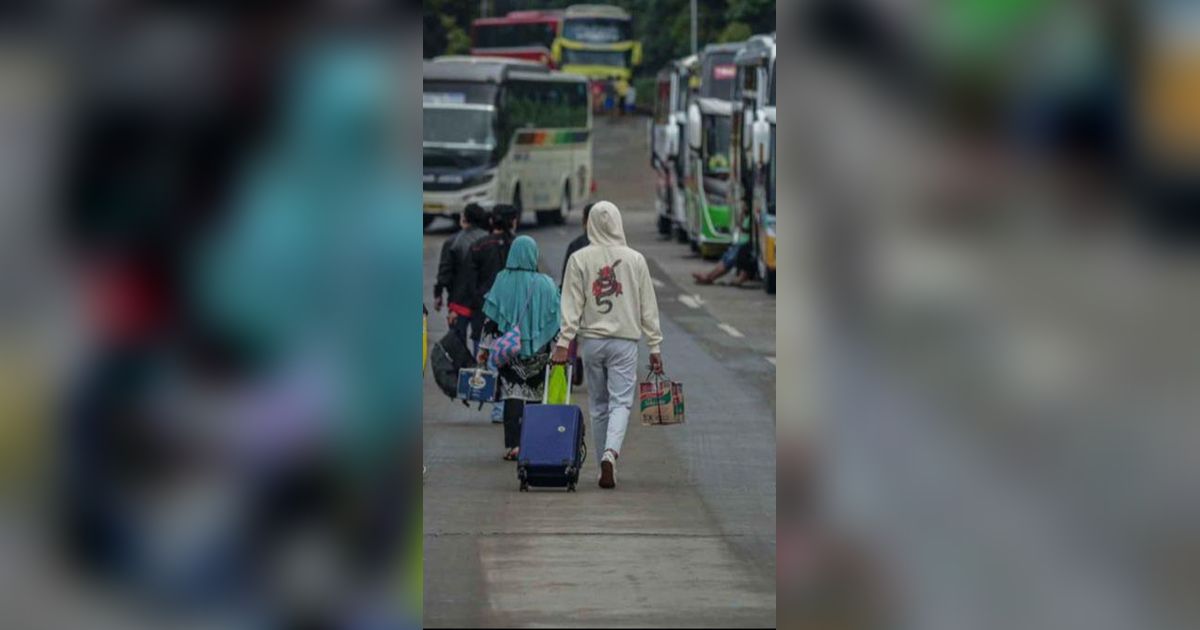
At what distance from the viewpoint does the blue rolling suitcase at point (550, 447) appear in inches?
440

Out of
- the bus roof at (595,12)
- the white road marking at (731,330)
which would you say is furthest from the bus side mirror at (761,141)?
the bus roof at (595,12)

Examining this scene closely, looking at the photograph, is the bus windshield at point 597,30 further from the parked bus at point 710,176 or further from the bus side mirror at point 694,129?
the parked bus at point 710,176

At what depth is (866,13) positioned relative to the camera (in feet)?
17.0

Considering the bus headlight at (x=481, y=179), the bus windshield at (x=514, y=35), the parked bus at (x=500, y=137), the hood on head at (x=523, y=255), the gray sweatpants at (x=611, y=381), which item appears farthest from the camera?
the bus windshield at (x=514, y=35)

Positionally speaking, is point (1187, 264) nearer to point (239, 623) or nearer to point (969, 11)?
point (969, 11)

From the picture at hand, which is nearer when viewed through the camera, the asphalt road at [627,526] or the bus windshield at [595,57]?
the asphalt road at [627,526]

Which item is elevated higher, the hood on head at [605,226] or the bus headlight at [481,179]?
the hood on head at [605,226]

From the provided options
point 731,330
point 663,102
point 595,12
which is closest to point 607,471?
point 731,330

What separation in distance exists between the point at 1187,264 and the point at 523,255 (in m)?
7.19

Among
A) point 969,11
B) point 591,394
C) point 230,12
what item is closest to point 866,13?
point 969,11

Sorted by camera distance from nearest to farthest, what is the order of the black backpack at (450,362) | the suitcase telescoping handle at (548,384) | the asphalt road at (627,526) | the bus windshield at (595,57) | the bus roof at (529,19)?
the asphalt road at (627,526) → the suitcase telescoping handle at (548,384) → the black backpack at (450,362) → the bus windshield at (595,57) → the bus roof at (529,19)

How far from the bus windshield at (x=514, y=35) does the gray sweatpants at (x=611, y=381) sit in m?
59.2

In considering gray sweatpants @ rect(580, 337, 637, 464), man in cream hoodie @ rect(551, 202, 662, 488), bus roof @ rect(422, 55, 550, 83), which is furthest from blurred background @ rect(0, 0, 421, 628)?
bus roof @ rect(422, 55, 550, 83)

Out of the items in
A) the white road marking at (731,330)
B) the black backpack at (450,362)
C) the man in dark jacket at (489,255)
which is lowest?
the white road marking at (731,330)
